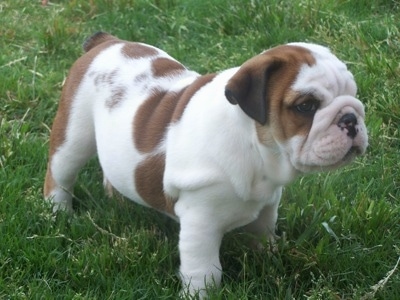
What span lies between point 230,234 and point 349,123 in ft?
3.53

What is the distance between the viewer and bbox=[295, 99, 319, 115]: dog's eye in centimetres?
325

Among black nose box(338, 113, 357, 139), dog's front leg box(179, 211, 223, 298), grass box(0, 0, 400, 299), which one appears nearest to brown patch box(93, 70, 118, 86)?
grass box(0, 0, 400, 299)

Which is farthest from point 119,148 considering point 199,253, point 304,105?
point 304,105

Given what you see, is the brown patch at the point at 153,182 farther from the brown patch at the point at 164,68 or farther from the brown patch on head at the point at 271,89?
the brown patch on head at the point at 271,89

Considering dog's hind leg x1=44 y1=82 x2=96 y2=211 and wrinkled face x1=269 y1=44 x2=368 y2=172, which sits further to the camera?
dog's hind leg x1=44 y1=82 x2=96 y2=211

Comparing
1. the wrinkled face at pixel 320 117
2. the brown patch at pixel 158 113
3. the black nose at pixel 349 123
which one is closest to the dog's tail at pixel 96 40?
the brown patch at pixel 158 113

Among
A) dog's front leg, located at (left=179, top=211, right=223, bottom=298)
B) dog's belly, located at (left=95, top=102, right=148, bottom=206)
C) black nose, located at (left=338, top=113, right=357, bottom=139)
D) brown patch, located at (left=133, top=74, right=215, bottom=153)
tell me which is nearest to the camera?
black nose, located at (left=338, top=113, right=357, bottom=139)

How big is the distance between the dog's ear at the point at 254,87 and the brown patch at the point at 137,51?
2.94 feet

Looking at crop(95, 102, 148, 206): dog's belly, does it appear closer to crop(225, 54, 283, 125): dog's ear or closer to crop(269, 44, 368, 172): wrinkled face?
crop(225, 54, 283, 125): dog's ear

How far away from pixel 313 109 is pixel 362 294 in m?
0.92

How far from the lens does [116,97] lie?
13.0ft

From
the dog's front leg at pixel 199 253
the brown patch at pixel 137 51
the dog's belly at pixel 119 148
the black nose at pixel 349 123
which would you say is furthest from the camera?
the brown patch at pixel 137 51

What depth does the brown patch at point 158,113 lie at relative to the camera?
12.2 ft

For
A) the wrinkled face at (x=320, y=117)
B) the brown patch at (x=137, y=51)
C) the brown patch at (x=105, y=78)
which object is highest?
the wrinkled face at (x=320, y=117)
